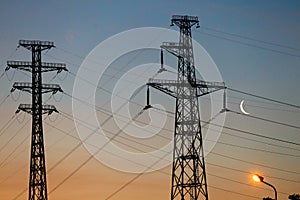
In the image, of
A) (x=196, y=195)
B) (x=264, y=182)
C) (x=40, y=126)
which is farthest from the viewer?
(x=40, y=126)

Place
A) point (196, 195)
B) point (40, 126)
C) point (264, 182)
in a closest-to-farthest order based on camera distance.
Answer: point (264, 182)
point (196, 195)
point (40, 126)

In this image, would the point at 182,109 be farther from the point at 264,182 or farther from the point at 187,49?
the point at 264,182

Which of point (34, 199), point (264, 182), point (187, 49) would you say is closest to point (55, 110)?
point (34, 199)

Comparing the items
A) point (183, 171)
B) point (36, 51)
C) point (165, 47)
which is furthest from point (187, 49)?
point (36, 51)

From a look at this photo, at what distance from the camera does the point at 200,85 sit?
69000 mm

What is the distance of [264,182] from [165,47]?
20.3 meters

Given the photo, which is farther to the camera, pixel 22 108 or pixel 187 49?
pixel 22 108

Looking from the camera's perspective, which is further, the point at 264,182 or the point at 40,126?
the point at 40,126

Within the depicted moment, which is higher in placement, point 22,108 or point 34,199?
point 22,108

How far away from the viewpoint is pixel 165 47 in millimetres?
70875

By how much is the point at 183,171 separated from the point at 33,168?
15.1m

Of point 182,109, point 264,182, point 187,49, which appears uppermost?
point 187,49

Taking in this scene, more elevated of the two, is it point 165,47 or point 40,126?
point 165,47

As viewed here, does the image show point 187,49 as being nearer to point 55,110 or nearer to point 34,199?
point 55,110
